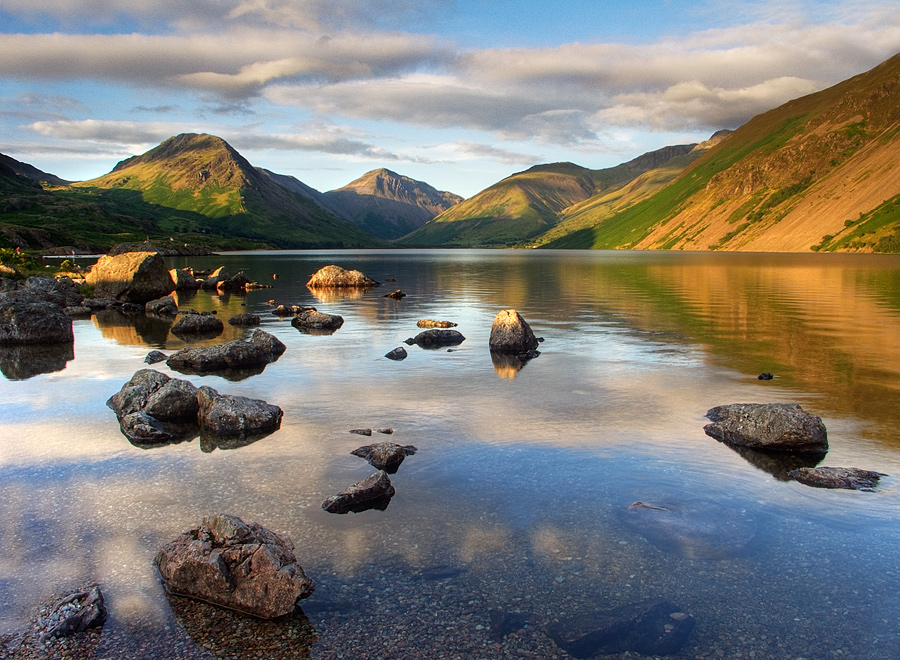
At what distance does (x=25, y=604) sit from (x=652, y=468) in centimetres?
1372

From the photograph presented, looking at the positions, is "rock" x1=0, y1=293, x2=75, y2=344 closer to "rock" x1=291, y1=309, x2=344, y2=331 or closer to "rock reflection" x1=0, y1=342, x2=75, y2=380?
"rock reflection" x1=0, y1=342, x2=75, y2=380

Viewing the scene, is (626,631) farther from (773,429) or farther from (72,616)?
(773,429)

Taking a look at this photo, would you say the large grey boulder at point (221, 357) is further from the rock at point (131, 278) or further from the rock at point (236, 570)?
the rock at point (131, 278)

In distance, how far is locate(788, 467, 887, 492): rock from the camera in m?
14.6

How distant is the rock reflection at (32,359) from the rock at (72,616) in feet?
71.0

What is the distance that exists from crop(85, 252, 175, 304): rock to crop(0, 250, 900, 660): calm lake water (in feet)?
101

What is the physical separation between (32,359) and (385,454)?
25.7m

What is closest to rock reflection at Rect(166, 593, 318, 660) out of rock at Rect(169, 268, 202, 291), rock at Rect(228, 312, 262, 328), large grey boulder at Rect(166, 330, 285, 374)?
large grey boulder at Rect(166, 330, 285, 374)

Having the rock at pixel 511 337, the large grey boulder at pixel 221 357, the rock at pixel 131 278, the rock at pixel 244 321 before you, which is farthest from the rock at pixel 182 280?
the rock at pixel 511 337

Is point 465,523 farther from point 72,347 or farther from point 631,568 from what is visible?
point 72,347

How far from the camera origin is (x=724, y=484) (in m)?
14.8

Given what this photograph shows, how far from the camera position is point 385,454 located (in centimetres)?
1606

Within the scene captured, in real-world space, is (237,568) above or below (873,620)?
above

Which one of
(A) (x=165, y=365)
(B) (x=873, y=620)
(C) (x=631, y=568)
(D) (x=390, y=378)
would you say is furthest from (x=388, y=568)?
(A) (x=165, y=365)
